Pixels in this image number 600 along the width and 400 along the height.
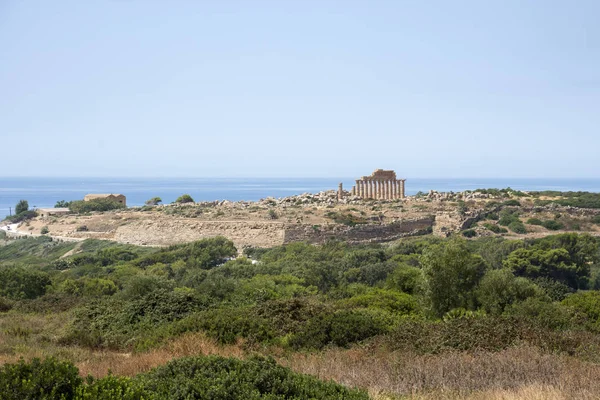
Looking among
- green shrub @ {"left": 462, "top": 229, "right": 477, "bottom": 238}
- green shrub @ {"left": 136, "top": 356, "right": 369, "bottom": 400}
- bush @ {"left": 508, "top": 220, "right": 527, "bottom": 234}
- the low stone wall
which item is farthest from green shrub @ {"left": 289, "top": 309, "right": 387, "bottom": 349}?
bush @ {"left": 508, "top": 220, "right": 527, "bottom": 234}

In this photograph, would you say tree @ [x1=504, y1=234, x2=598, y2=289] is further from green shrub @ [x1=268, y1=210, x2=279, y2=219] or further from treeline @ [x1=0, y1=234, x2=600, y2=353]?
green shrub @ [x1=268, y1=210, x2=279, y2=219]

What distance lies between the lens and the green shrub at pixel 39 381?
186 inches

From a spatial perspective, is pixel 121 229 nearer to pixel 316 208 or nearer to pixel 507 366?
pixel 316 208

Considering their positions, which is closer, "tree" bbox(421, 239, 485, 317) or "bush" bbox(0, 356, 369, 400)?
"bush" bbox(0, 356, 369, 400)

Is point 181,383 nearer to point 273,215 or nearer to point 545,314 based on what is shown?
point 545,314

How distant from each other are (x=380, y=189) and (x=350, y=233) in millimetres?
22828

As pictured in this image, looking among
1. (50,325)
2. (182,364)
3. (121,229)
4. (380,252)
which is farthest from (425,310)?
(121,229)

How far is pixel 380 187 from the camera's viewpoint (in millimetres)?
64562

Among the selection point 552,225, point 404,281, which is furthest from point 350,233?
point 404,281

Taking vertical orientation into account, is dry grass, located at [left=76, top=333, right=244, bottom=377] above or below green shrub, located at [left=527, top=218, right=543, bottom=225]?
above

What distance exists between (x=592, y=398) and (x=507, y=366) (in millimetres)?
1367

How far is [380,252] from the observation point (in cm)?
3075

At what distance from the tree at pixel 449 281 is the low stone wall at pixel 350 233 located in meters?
24.4

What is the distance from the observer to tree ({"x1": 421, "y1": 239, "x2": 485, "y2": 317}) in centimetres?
1600
